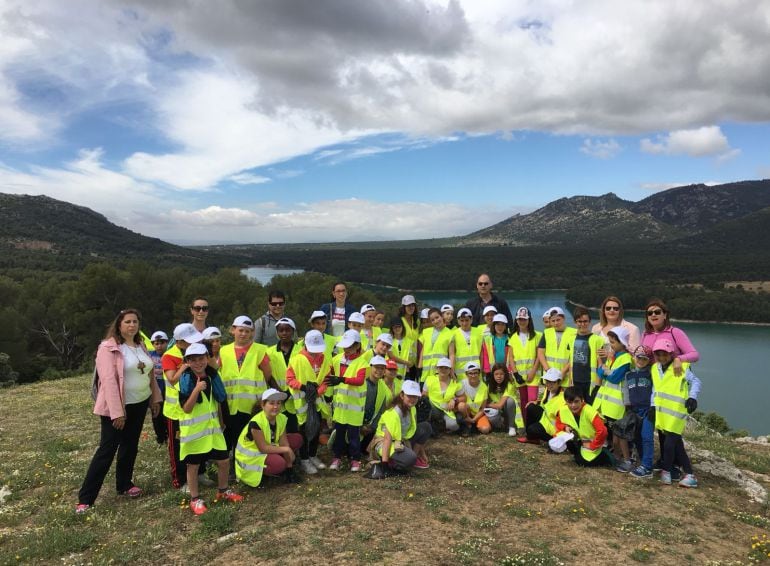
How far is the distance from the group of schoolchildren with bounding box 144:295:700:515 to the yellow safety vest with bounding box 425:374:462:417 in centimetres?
2

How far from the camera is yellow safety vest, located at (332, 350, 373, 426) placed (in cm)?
627

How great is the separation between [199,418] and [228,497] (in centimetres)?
108

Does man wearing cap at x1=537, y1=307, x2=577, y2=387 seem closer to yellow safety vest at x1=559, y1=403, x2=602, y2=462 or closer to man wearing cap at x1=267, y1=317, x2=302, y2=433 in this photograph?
yellow safety vest at x1=559, y1=403, x2=602, y2=462

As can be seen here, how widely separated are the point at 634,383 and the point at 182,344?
5845 millimetres

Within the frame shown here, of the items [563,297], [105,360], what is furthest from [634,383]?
[563,297]

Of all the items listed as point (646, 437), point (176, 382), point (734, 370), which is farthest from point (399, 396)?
point (734, 370)

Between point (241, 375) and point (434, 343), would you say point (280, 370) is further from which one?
point (434, 343)

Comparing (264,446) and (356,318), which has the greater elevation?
(356,318)

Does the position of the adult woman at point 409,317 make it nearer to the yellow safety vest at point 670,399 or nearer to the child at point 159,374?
the yellow safety vest at point 670,399

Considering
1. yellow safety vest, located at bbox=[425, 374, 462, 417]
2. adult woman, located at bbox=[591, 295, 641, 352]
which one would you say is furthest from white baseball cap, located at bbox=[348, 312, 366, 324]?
adult woman, located at bbox=[591, 295, 641, 352]

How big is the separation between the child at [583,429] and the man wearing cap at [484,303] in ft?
6.10

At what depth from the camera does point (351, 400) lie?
628 cm

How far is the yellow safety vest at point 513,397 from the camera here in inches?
312

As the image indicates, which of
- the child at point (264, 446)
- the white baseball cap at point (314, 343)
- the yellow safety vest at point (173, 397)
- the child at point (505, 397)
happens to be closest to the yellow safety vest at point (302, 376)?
the white baseball cap at point (314, 343)
